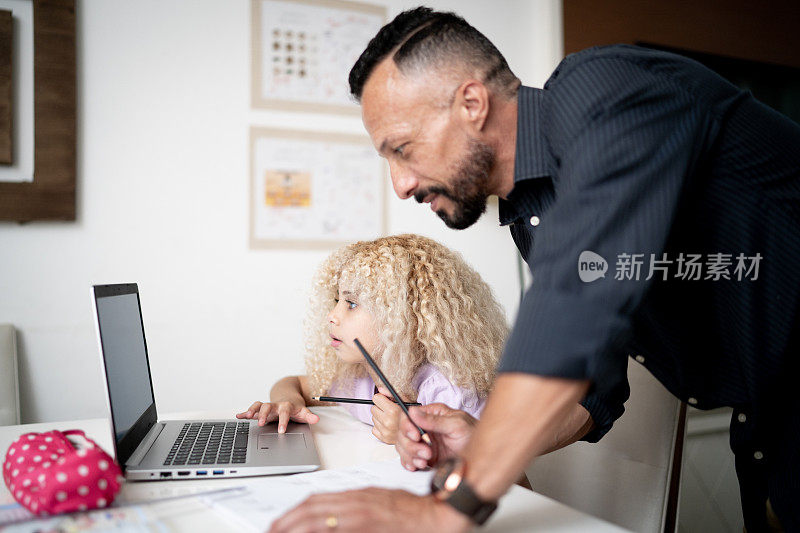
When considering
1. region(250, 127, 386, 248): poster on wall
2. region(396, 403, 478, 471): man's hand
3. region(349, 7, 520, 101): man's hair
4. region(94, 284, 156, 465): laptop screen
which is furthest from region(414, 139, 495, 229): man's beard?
region(250, 127, 386, 248): poster on wall

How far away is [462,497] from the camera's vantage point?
1.97 ft

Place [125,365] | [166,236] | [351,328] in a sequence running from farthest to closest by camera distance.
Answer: [166,236], [351,328], [125,365]

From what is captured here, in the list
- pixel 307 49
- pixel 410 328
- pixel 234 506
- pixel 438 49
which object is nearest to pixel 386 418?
pixel 410 328

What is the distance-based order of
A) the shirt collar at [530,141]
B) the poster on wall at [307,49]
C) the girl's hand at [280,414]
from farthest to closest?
the poster on wall at [307,49] < the girl's hand at [280,414] < the shirt collar at [530,141]

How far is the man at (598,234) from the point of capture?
2.02 ft

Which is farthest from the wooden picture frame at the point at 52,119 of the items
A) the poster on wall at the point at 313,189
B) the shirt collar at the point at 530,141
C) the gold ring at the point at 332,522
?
the gold ring at the point at 332,522

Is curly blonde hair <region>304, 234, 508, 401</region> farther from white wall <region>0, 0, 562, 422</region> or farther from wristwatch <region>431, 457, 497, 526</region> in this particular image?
white wall <region>0, 0, 562, 422</region>

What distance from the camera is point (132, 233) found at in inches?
81.8

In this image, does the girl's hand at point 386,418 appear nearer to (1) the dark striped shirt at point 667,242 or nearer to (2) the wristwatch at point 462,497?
(1) the dark striped shirt at point 667,242

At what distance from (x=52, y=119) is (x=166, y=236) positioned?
499mm

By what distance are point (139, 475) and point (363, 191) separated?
5.42 feet

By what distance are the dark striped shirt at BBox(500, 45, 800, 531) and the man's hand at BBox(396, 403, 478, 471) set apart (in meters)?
0.22

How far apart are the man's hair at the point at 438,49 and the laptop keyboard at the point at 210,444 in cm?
64

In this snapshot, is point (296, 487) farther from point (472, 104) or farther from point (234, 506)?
point (472, 104)
